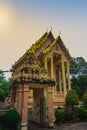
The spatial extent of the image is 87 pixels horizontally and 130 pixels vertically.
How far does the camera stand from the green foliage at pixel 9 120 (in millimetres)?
10102

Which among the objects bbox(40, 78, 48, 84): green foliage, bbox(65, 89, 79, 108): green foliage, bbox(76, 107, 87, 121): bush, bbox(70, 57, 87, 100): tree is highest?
bbox(70, 57, 87, 100): tree

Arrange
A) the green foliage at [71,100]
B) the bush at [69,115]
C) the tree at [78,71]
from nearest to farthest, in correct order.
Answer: the bush at [69,115]
the green foliage at [71,100]
the tree at [78,71]

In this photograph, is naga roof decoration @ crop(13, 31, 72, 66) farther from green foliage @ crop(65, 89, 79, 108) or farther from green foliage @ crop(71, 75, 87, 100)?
green foliage @ crop(65, 89, 79, 108)

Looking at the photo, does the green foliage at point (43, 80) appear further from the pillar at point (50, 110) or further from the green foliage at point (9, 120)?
the green foliage at point (9, 120)

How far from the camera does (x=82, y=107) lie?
17.0 metres

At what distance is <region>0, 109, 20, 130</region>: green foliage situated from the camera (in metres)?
10.1

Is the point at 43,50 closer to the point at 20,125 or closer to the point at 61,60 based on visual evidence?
the point at 61,60

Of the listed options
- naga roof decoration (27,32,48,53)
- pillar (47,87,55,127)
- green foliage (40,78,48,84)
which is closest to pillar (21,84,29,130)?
green foliage (40,78,48,84)

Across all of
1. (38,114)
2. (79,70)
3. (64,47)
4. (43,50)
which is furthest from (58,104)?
(79,70)

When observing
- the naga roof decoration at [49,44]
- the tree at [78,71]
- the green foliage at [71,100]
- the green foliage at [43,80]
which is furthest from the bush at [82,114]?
the tree at [78,71]

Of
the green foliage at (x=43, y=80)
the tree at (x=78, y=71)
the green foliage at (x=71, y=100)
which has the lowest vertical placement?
the green foliage at (x=71, y=100)

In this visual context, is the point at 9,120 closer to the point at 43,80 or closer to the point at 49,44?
the point at 43,80

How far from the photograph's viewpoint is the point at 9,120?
10.1 m

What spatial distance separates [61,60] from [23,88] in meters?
13.7
